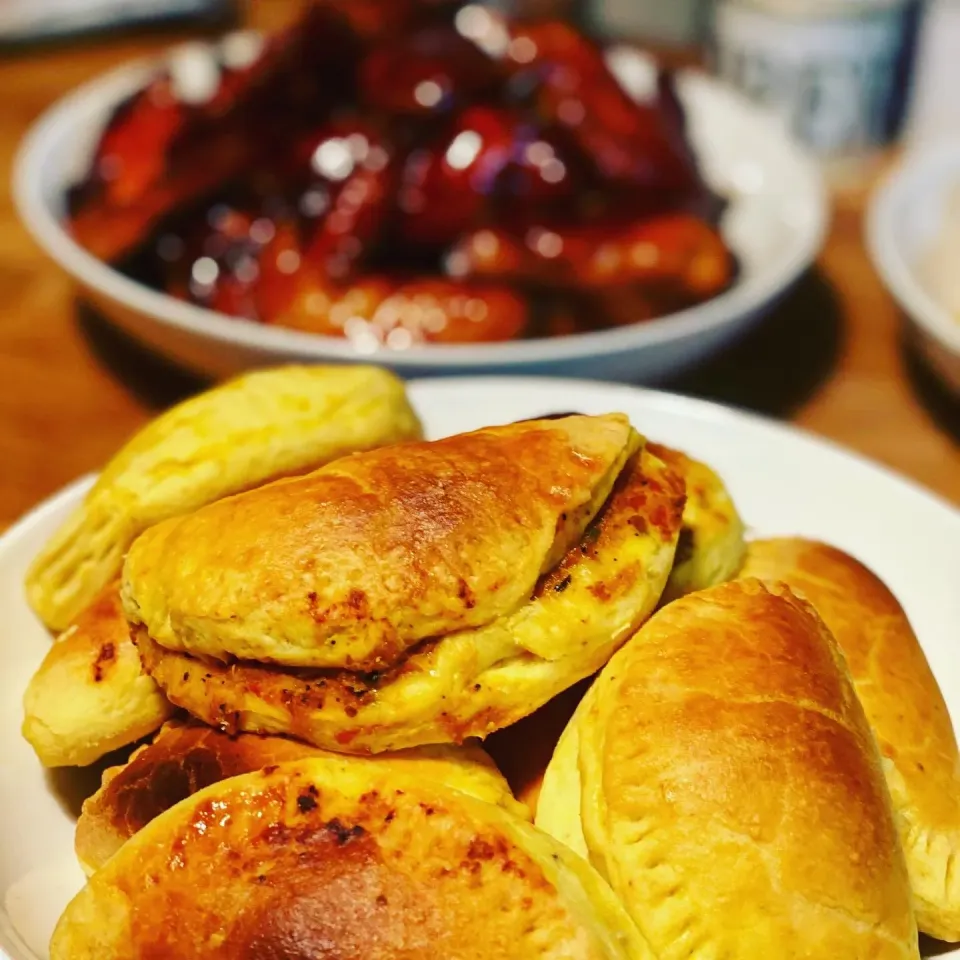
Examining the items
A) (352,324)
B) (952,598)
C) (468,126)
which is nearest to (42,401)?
(352,324)

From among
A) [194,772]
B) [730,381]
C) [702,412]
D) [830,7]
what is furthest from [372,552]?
[830,7]

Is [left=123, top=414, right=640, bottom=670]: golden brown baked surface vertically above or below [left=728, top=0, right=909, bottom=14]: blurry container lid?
above

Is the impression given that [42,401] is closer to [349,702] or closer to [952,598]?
[349,702]

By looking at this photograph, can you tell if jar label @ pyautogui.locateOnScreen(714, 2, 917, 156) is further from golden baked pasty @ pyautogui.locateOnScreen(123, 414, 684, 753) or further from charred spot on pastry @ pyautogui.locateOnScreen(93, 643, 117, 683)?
charred spot on pastry @ pyautogui.locateOnScreen(93, 643, 117, 683)

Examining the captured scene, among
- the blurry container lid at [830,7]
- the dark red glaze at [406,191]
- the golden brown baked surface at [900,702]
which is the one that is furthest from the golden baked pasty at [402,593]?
the blurry container lid at [830,7]

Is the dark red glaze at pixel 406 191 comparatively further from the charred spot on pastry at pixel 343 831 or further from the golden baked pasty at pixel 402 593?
the charred spot on pastry at pixel 343 831

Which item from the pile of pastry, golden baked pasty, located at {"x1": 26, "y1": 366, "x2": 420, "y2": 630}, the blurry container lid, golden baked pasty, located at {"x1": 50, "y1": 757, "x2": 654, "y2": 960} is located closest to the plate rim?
golden baked pasty, located at {"x1": 26, "y1": 366, "x2": 420, "y2": 630}

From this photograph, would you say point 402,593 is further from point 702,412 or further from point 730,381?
point 730,381
